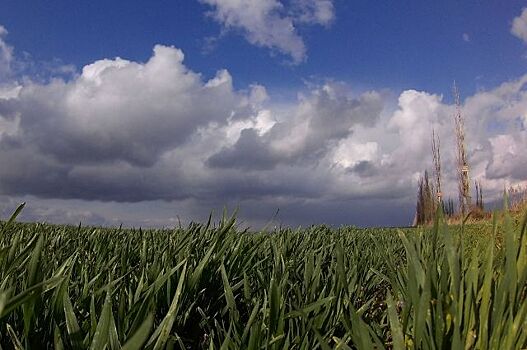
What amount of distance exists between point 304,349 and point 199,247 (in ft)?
4.86

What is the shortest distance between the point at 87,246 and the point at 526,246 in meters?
3.02

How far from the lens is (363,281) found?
8.96ft

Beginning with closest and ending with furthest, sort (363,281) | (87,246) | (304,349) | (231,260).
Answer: (304,349)
(231,260)
(363,281)
(87,246)

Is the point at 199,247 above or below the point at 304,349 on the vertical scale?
above

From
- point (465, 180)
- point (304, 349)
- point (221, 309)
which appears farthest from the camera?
point (465, 180)

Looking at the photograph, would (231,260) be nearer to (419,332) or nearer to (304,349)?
(304,349)

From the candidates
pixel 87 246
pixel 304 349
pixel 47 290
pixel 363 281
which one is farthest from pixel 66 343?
pixel 87 246

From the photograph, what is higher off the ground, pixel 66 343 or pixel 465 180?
pixel 465 180

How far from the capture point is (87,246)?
3.80 metres

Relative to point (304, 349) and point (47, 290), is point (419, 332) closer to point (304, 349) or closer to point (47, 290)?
point (304, 349)

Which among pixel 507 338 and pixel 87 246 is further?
pixel 87 246

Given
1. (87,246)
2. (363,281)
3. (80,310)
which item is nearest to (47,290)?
(80,310)

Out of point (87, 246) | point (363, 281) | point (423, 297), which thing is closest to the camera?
point (423, 297)

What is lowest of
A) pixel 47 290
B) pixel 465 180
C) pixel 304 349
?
pixel 304 349
